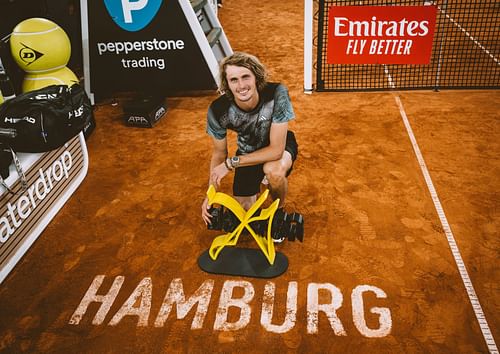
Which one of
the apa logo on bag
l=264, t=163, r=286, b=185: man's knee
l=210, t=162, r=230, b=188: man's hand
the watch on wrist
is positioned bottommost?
l=264, t=163, r=286, b=185: man's knee

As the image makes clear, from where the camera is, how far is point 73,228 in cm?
384

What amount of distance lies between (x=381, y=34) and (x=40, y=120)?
415 cm

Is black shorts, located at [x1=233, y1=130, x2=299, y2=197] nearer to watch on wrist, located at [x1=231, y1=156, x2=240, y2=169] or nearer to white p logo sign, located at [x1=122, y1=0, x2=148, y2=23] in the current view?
watch on wrist, located at [x1=231, y1=156, x2=240, y2=169]

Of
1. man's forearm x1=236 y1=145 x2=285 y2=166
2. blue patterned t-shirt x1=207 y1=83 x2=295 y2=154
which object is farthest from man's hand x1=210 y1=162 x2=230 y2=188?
blue patterned t-shirt x1=207 y1=83 x2=295 y2=154

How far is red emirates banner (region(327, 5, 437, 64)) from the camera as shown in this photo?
549 centimetres

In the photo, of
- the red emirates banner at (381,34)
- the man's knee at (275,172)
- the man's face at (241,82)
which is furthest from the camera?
the red emirates banner at (381,34)

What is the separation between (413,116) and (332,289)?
314cm

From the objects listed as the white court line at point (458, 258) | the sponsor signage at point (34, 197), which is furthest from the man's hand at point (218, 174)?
the white court line at point (458, 258)

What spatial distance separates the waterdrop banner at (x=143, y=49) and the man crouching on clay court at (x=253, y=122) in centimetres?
299

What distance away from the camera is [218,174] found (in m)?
3.16

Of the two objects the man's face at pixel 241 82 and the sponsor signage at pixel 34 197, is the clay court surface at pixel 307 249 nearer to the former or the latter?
the sponsor signage at pixel 34 197

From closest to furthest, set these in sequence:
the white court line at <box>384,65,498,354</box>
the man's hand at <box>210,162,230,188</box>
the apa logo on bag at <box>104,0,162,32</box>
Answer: the white court line at <box>384,65,498,354</box>, the man's hand at <box>210,162,230,188</box>, the apa logo on bag at <box>104,0,162,32</box>

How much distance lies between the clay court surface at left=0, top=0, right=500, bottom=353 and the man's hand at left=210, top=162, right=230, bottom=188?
26.0 inches

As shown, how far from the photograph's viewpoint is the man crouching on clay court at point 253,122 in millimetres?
3053
